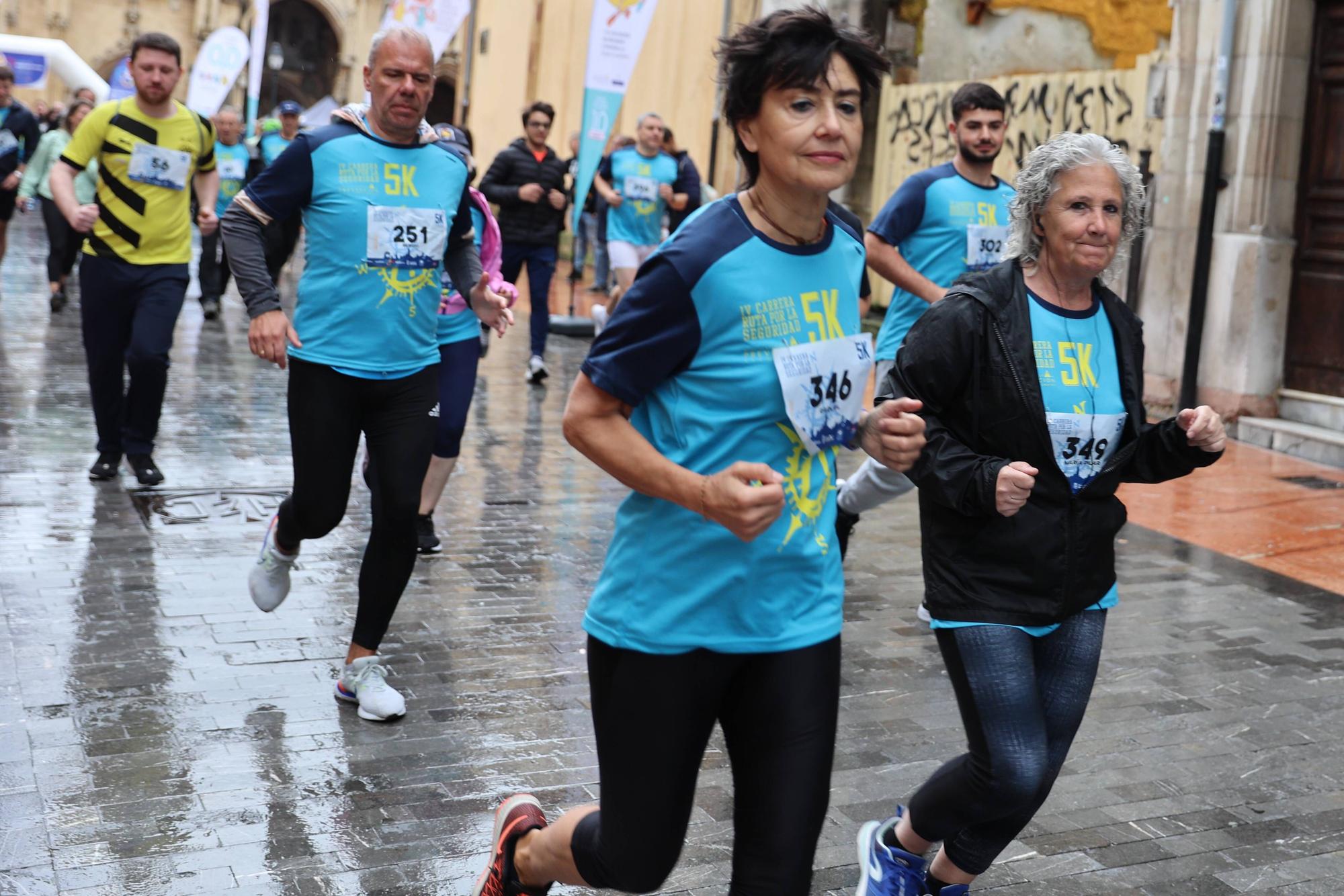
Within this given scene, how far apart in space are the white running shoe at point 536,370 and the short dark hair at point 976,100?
636 cm

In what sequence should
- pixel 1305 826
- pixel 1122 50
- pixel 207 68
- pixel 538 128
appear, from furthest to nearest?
1. pixel 207 68
2. pixel 1122 50
3. pixel 538 128
4. pixel 1305 826

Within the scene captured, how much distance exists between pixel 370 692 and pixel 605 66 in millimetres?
11100

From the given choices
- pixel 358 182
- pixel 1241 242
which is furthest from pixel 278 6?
pixel 358 182

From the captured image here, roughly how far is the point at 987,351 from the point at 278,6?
2169 inches

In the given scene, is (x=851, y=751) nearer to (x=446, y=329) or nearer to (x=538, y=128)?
(x=446, y=329)

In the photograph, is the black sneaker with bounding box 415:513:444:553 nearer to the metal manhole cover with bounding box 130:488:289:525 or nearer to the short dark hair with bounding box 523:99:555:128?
the metal manhole cover with bounding box 130:488:289:525

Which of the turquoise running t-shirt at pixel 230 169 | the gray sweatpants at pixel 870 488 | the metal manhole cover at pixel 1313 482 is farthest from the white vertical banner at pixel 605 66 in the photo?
the gray sweatpants at pixel 870 488

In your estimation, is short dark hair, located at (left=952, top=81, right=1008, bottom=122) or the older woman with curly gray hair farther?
short dark hair, located at (left=952, top=81, right=1008, bottom=122)

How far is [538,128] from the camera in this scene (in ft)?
41.7

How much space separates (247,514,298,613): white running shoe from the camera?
535 cm

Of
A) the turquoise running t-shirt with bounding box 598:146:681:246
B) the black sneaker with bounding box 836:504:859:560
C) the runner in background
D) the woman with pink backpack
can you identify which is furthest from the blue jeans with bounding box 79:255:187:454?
the runner in background

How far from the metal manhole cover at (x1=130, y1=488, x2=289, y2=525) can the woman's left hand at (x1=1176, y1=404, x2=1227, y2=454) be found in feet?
16.2

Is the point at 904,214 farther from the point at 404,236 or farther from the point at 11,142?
the point at 11,142

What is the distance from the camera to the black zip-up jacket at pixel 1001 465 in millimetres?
3369
